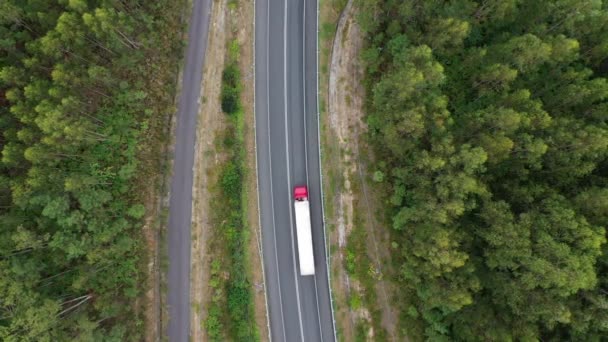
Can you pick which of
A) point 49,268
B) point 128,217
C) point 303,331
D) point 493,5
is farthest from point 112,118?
point 493,5

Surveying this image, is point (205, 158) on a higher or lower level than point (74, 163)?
higher

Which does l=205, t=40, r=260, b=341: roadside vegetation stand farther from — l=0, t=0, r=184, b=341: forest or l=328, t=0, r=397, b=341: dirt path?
l=328, t=0, r=397, b=341: dirt path

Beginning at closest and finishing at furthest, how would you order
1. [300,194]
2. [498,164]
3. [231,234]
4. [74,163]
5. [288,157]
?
[498,164], [74,163], [300,194], [231,234], [288,157]

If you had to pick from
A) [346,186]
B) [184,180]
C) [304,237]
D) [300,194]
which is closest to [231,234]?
[184,180]

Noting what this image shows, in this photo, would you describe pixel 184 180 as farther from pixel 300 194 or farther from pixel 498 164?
pixel 498 164

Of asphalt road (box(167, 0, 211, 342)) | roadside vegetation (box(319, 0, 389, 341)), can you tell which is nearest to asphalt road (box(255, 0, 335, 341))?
roadside vegetation (box(319, 0, 389, 341))

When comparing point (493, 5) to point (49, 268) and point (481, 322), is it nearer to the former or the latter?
point (481, 322)

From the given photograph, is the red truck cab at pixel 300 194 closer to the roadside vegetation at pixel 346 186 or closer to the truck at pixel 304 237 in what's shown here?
the truck at pixel 304 237
